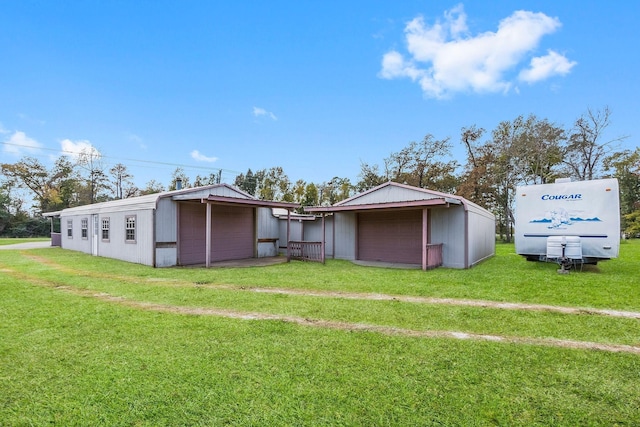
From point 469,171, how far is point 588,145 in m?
9.45

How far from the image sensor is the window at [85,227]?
53.8 ft

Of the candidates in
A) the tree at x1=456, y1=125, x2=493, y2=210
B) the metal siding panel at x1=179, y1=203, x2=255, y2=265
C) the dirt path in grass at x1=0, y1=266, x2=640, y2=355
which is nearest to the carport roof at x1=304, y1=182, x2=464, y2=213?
the metal siding panel at x1=179, y1=203, x2=255, y2=265

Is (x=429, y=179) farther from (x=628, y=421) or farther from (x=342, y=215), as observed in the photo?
(x=628, y=421)

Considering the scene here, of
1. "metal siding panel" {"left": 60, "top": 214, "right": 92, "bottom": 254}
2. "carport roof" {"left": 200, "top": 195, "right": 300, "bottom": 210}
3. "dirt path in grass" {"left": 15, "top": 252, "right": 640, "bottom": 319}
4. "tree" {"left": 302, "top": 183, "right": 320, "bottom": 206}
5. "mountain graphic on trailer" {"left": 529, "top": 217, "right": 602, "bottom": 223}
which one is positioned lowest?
"dirt path in grass" {"left": 15, "top": 252, "right": 640, "bottom": 319}

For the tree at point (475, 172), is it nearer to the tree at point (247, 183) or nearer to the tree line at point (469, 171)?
the tree line at point (469, 171)

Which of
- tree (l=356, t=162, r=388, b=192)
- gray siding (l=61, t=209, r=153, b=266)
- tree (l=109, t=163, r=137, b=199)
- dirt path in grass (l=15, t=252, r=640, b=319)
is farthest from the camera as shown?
tree (l=109, t=163, r=137, b=199)

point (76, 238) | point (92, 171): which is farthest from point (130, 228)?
point (92, 171)

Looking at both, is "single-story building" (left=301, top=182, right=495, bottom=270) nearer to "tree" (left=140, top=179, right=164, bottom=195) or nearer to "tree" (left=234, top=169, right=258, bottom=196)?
"tree" (left=234, top=169, right=258, bottom=196)

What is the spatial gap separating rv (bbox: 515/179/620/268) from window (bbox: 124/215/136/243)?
1361 cm

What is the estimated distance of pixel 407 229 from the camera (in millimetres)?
12602

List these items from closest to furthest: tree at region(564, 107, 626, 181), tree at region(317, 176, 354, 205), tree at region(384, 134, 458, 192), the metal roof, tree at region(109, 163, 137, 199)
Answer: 1. the metal roof
2. tree at region(564, 107, 626, 181)
3. tree at region(384, 134, 458, 192)
4. tree at region(317, 176, 354, 205)
5. tree at region(109, 163, 137, 199)

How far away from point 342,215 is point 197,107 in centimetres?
1357

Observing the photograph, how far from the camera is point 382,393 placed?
8.89ft

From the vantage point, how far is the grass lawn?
8.09ft
